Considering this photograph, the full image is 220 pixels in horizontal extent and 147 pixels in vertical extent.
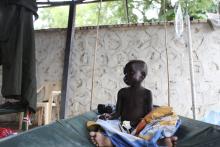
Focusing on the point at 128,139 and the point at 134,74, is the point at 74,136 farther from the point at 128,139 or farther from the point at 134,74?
the point at 134,74

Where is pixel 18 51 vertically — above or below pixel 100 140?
above

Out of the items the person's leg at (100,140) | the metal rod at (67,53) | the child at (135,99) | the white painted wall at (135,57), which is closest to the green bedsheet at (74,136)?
Result: the person's leg at (100,140)

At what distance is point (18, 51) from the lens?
1.42 meters

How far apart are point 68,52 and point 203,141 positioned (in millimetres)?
2458

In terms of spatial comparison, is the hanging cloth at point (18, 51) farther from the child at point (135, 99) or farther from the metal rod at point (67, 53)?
the metal rod at point (67, 53)

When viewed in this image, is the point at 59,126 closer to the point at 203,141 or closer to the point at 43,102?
the point at 203,141

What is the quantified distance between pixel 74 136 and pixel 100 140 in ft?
0.42

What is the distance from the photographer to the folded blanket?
4.04 feet

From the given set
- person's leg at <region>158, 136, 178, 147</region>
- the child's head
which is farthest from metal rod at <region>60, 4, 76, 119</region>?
person's leg at <region>158, 136, 178, 147</region>

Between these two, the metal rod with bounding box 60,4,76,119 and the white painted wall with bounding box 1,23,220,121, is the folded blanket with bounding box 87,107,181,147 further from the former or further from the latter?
the white painted wall with bounding box 1,23,220,121

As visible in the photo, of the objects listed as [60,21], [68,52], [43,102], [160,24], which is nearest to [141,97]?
[68,52]

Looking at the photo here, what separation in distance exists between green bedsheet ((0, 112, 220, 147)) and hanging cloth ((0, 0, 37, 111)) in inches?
9.8

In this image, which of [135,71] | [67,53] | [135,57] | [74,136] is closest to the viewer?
[74,136]

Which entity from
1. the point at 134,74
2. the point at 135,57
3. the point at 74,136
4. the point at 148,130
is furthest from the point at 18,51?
the point at 135,57
